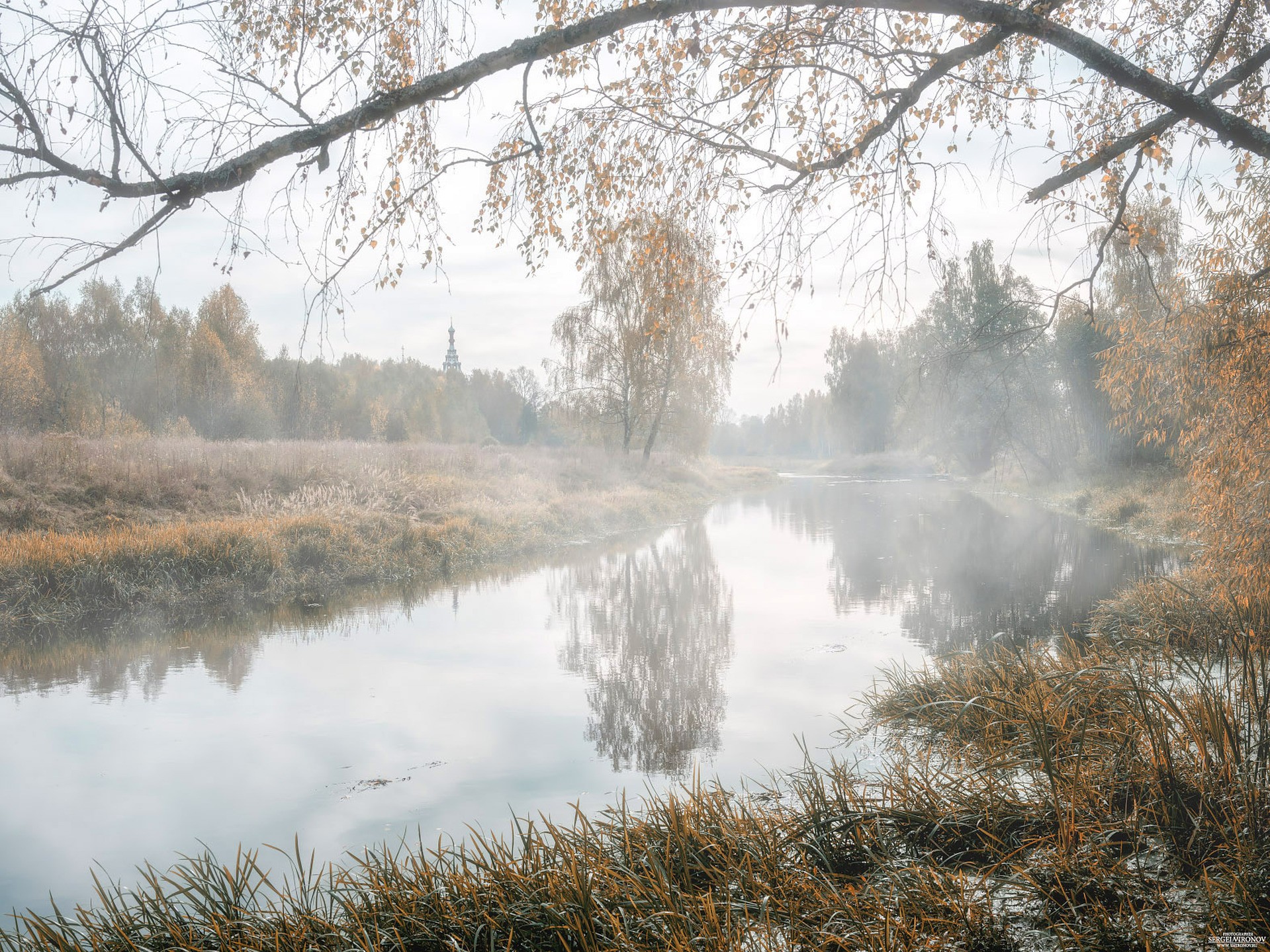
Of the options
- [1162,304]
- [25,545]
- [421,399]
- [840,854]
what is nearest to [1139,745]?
[840,854]

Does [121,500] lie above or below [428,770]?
above

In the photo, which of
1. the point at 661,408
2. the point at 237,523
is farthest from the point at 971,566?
the point at 661,408

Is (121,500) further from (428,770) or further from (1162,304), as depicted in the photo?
(1162,304)

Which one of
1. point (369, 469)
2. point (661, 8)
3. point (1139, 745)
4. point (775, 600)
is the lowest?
point (775, 600)

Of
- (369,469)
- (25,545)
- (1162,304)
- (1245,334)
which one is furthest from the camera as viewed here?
(369,469)

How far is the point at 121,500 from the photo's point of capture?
44.6ft

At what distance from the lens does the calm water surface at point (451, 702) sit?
461cm

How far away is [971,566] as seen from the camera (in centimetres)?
1374

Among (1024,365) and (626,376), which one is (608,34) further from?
(626,376)

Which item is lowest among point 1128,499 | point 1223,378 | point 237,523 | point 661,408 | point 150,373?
point 1128,499

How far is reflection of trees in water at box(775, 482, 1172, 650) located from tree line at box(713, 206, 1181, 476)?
7.08ft

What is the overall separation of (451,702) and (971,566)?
1011 centimetres

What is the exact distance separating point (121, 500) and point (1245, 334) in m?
15.4

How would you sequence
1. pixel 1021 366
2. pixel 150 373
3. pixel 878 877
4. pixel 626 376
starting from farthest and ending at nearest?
pixel 150 373 → pixel 626 376 → pixel 1021 366 → pixel 878 877
